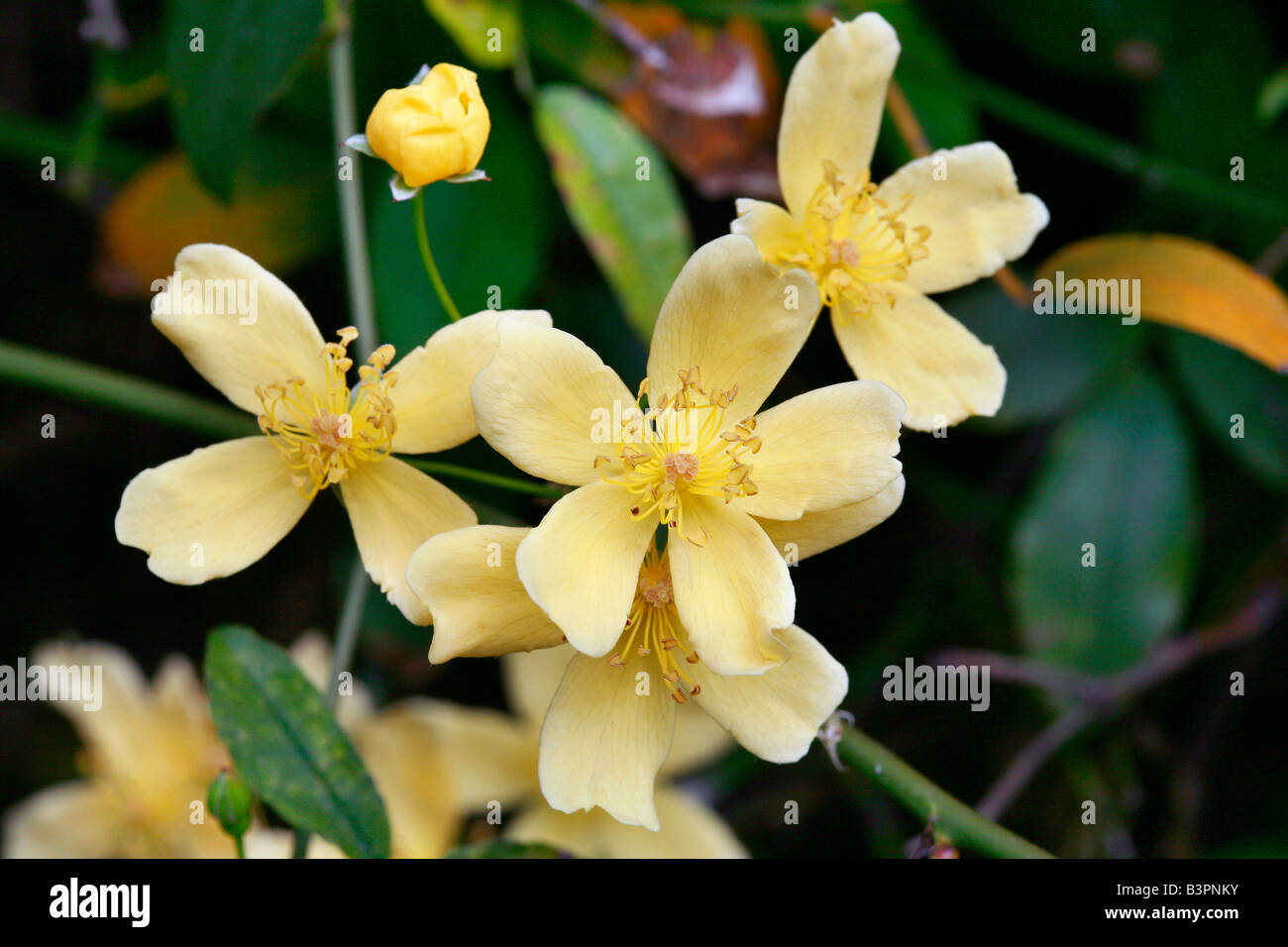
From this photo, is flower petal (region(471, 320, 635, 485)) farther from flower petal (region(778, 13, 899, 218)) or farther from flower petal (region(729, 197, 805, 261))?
flower petal (region(778, 13, 899, 218))

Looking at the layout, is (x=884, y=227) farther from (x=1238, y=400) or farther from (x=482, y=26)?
(x=1238, y=400)

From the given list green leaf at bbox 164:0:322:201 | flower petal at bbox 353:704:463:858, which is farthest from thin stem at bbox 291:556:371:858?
green leaf at bbox 164:0:322:201

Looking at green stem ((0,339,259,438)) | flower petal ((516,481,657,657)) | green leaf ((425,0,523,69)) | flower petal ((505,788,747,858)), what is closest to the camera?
flower petal ((516,481,657,657))

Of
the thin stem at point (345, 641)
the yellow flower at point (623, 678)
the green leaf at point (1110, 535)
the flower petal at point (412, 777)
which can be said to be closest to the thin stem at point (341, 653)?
the thin stem at point (345, 641)

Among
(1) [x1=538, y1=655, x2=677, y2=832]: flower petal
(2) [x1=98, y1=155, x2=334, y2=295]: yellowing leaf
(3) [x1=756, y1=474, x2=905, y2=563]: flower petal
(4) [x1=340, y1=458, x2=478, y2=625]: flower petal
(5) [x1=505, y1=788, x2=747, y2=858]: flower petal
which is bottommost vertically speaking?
(5) [x1=505, y1=788, x2=747, y2=858]: flower petal

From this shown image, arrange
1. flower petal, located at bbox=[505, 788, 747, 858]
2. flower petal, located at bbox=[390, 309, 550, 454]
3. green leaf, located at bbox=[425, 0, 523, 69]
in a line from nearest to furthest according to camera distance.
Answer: flower petal, located at bbox=[390, 309, 550, 454] → green leaf, located at bbox=[425, 0, 523, 69] → flower petal, located at bbox=[505, 788, 747, 858]

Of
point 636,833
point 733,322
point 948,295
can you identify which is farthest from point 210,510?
point 948,295

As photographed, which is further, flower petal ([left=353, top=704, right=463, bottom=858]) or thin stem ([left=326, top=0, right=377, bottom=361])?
flower petal ([left=353, top=704, right=463, bottom=858])
